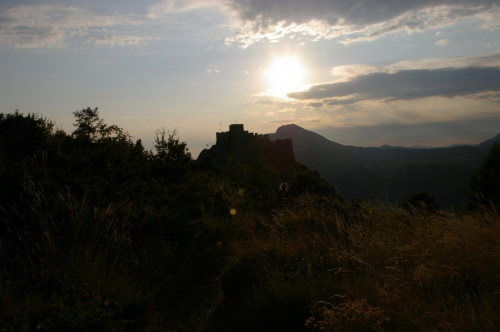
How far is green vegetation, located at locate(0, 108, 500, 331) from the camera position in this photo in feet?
12.5

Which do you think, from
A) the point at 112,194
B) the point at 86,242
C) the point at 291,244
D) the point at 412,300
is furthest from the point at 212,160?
the point at 412,300

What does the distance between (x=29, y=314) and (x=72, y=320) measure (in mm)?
452

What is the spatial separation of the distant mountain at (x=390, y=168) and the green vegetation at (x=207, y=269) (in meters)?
3.25

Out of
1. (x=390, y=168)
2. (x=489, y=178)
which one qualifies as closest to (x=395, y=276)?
(x=489, y=178)

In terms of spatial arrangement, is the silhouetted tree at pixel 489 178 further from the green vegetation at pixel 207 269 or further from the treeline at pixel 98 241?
the treeline at pixel 98 241

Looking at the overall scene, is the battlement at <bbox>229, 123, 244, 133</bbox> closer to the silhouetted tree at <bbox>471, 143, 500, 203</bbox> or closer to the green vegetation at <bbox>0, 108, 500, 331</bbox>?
the silhouetted tree at <bbox>471, 143, 500, 203</bbox>

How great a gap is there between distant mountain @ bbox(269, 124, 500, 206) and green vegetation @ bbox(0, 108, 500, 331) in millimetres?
3253

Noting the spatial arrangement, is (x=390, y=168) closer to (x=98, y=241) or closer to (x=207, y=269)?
(x=207, y=269)

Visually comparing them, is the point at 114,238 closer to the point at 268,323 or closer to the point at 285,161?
the point at 268,323

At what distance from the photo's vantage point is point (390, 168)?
11294cm

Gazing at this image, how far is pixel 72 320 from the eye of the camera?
136 inches

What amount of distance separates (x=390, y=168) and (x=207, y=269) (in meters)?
114

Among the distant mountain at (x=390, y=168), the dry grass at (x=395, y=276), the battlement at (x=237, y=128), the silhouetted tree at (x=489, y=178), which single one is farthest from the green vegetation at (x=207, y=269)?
the battlement at (x=237, y=128)

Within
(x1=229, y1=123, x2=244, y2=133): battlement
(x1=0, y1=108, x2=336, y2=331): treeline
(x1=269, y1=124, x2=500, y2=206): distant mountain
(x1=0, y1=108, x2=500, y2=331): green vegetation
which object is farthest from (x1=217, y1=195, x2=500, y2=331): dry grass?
(x1=229, y1=123, x2=244, y2=133): battlement
